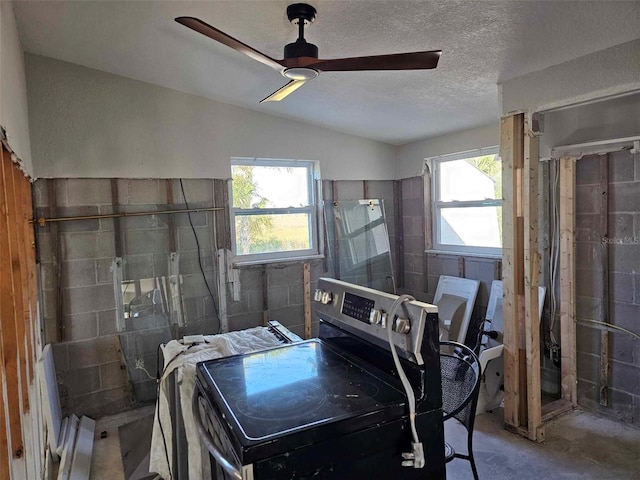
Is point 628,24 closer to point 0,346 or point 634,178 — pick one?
point 634,178

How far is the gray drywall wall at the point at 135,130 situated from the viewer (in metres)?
3.00

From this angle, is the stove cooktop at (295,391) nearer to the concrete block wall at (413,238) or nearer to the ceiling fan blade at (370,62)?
the ceiling fan blade at (370,62)

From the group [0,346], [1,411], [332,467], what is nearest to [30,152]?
[0,346]

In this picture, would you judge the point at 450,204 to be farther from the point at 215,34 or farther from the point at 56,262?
the point at 56,262

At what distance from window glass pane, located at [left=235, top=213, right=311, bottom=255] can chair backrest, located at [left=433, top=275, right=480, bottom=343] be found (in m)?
1.37

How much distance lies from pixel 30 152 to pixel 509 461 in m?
3.69

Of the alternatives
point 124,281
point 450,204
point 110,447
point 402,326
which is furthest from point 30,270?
point 450,204

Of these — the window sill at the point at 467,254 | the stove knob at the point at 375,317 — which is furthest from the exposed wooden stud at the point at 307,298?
the stove knob at the point at 375,317

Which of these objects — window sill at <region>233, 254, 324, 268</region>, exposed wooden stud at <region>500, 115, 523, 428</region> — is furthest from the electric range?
window sill at <region>233, 254, 324, 268</region>

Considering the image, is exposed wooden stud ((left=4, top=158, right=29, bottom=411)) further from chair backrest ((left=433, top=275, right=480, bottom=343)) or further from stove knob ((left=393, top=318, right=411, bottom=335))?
chair backrest ((left=433, top=275, right=480, bottom=343))

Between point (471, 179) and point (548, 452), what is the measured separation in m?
2.39

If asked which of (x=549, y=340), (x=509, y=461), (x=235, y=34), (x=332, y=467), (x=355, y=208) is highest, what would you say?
(x=235, y=34)

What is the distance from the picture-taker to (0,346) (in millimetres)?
1459

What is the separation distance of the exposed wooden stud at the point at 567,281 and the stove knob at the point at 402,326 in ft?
8.17
